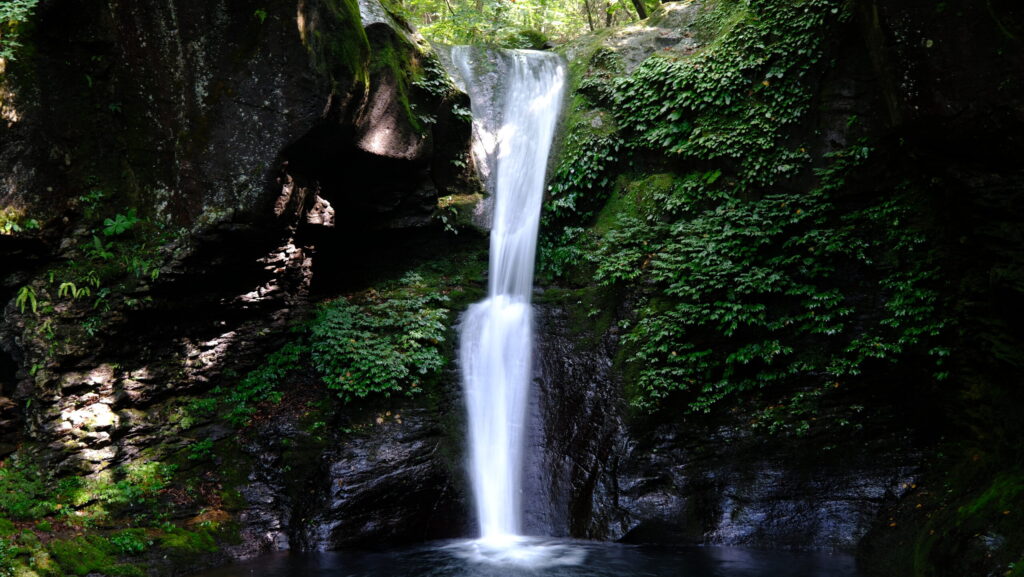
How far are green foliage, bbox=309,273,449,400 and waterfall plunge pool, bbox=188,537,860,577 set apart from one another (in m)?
2.20

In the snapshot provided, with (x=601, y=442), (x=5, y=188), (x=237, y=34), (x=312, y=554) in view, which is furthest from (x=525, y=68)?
(x=312, y=554)

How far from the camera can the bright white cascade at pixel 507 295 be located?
780cm

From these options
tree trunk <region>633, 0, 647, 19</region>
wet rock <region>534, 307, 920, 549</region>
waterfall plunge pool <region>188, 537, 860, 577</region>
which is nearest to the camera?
waterfall plunge pool <region>188, 537, 860, 577</region>

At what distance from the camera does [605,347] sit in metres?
8.15

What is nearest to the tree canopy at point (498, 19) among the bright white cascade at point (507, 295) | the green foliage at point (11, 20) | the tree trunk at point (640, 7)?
the tree trunk at point (640, 7)

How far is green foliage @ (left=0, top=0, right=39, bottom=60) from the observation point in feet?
21.0

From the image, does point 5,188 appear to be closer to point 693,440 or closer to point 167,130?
point 167,130

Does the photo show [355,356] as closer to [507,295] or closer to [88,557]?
[507,295]

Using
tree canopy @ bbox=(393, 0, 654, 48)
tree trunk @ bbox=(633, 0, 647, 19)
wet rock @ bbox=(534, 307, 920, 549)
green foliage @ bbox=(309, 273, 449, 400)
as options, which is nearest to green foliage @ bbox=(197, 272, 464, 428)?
green foliage @ bbox=(309, 273, 449, 400)

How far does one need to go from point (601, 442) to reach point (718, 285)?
2590 millimetres

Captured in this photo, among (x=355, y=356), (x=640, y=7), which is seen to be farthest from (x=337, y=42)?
(x=640, y=7)

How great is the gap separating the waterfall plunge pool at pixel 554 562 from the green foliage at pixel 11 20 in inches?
253

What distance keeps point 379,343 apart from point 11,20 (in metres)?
5.86

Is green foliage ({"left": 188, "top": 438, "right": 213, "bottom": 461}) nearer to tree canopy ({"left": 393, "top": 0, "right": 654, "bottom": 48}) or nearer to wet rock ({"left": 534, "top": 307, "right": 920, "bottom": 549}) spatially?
wet rock ({"left": 534, "top": 307, "right": 920, "bottom": 549})
